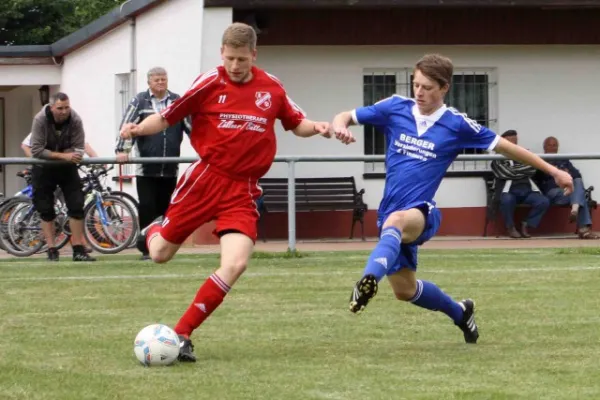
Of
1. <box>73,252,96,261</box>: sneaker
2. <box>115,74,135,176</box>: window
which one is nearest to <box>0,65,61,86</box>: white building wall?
<box>115,74,135,176</box>: window

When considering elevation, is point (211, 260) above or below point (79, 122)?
below

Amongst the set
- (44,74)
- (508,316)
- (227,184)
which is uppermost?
(44,74)

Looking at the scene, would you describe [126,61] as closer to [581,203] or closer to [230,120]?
[581,203]

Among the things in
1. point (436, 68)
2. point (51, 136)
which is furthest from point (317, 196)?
point (436, 68)

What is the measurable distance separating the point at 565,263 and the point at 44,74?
14507 millimetres

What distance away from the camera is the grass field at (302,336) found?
7379 mm

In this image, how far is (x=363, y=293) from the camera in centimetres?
782

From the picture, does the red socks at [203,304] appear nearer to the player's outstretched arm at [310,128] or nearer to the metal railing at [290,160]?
the player's outstretched arm at [310,128]

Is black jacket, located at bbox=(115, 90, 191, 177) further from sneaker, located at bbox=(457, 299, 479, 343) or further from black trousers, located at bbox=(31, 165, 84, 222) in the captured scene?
sneaker, located at bbox=(457, 299, 479, 343)

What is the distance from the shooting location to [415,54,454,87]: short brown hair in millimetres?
8656

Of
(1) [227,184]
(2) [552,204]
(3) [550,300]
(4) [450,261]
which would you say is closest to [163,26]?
(2) [552,204]

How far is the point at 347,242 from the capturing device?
1942 centimetres

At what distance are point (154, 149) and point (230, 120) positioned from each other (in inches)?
279

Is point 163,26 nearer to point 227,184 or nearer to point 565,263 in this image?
point 565,263
